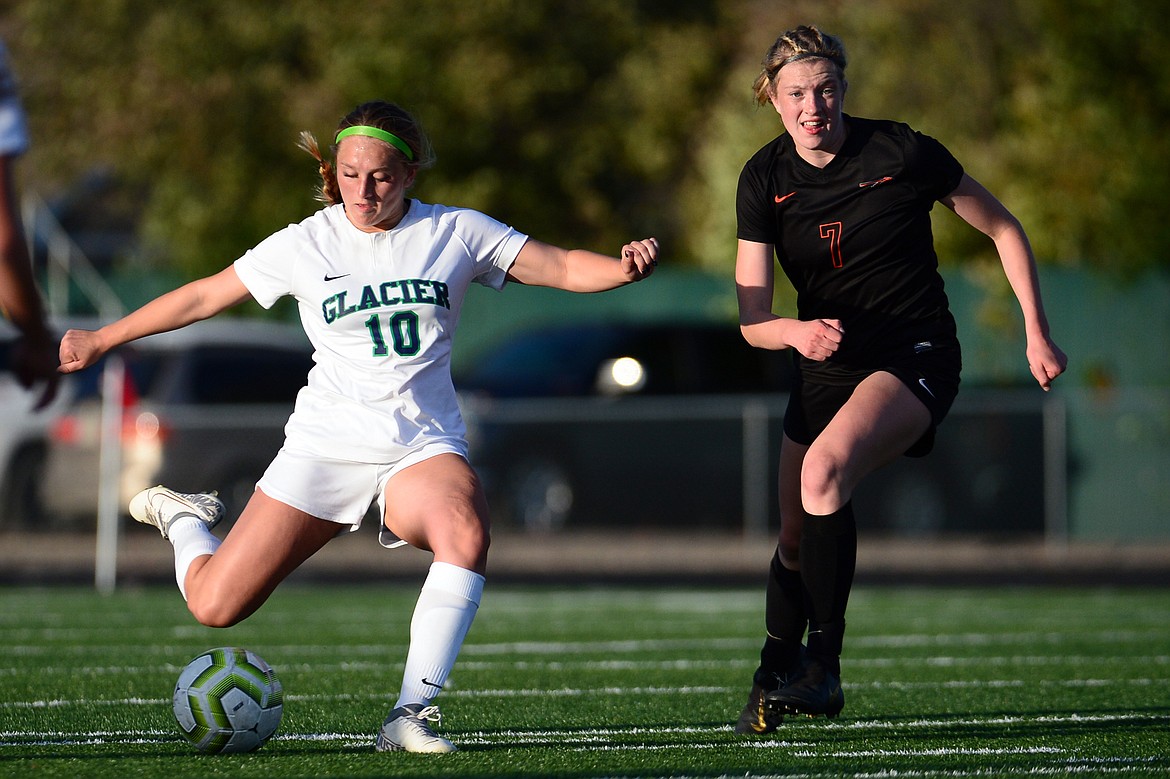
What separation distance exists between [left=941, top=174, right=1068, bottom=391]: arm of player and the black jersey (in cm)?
8

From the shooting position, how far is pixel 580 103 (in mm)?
31641

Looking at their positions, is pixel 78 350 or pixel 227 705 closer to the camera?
pixel 227 705

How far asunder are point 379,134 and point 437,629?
1.51m

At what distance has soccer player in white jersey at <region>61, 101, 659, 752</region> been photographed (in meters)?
5.07

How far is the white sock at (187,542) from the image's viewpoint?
544 centimetres

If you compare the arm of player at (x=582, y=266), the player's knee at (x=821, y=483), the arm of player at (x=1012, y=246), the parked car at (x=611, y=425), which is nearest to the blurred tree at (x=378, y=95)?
the parked car at (x=611, y=425)

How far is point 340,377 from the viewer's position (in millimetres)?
5250

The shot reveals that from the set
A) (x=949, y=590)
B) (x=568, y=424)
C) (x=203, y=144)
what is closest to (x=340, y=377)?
(x=949, y=590)

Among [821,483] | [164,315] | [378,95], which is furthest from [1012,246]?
[378,95]

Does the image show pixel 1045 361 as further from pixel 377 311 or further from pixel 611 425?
pixel 611 425

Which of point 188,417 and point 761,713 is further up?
point 188,417

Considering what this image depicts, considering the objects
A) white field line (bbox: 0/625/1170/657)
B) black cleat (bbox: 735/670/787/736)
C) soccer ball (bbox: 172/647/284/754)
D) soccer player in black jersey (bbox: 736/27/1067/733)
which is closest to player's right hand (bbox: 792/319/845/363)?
soccer player in black jersey (bbox: 736/27/1067/733)

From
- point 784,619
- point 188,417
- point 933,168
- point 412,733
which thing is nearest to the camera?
point 412,733

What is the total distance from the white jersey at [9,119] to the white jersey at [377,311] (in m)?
1.29
